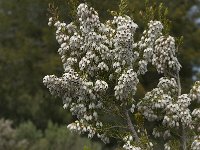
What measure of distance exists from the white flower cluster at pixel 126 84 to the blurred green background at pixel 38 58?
16522mm

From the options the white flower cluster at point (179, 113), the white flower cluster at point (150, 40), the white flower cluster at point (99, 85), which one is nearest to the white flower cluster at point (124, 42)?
the white flower cluster at point (150, 40)

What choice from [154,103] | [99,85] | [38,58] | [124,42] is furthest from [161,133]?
[38,58]

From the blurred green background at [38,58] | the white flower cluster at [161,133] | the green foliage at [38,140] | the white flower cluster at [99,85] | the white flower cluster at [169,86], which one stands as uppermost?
the blurred green background at [38,58]

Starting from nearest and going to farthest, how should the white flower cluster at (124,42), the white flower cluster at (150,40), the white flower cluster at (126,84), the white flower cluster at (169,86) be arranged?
the white flower cluster at (126,84), the white flower cluster at (124,42), the white flower cluster at (150,40), the white flower cluster at (169,86)

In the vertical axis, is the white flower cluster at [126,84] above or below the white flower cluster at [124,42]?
below

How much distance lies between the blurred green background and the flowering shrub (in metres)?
16.0

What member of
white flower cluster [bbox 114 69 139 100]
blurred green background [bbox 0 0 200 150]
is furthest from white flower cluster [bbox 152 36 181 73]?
blurred green background [bbox 0 0 200 150]

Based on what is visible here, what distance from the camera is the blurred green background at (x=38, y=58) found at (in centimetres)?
3106

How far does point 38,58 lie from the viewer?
133 feet

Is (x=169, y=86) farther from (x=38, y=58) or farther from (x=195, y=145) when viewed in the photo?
(x=38, y=58)

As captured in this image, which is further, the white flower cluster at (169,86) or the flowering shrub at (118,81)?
the white flower cluster at (169,86)

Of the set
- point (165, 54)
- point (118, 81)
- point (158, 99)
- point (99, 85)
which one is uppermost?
point (165, 54)

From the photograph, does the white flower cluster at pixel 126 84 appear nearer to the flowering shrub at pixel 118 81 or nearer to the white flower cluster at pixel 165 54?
the flowering shrub at pixel 118 81

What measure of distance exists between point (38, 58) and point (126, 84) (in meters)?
31.5
